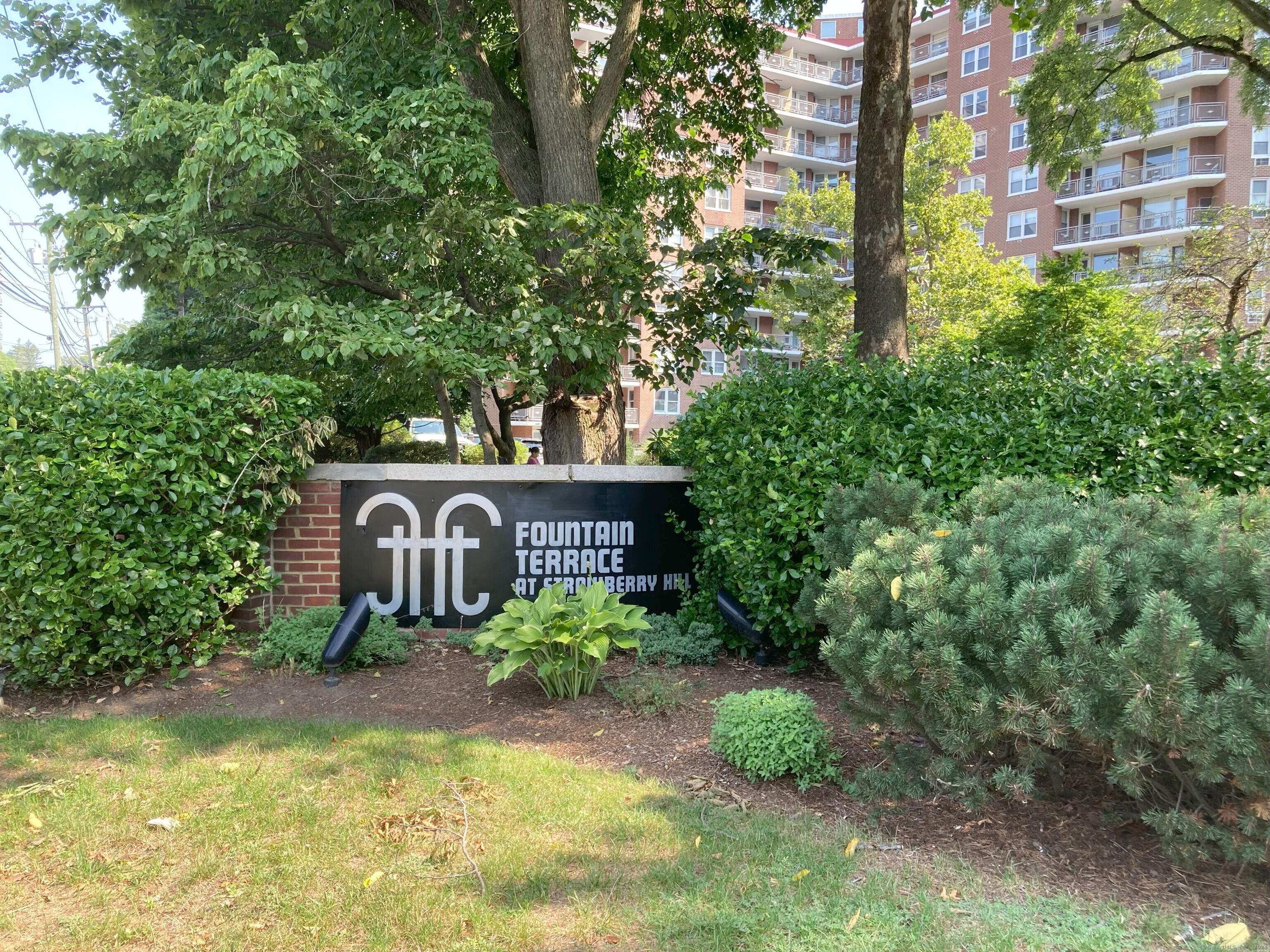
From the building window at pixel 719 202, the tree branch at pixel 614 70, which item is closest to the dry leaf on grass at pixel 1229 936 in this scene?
the tree branch at pixel 614 70

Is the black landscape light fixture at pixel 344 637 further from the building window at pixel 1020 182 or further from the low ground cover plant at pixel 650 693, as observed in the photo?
the building window at pixel 1020 182

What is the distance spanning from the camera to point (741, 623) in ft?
22.4

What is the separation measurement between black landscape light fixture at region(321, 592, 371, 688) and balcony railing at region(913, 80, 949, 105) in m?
57.3

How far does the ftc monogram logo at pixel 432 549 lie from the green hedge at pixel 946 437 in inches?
78.9

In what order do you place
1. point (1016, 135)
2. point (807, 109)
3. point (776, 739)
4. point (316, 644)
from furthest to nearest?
point (807, 109) → point (1016, 135) → point (316, 644) → point (776, 739)

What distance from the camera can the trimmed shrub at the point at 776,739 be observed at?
4.59 meters

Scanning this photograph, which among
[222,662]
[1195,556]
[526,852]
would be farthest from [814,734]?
[222,662]

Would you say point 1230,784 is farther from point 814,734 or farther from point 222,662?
point 222,662

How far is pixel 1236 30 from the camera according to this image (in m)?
12.2

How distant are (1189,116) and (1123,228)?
5595mm

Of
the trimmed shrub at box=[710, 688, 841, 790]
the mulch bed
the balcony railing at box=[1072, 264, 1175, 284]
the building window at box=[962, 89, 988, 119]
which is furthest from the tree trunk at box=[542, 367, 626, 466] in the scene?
the building window at box=[962, 89, 988, 119]

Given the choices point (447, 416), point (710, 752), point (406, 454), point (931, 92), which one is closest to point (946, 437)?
point (710, 752)

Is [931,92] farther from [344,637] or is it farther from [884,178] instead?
[344,637]

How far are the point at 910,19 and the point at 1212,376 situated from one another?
547 cm
